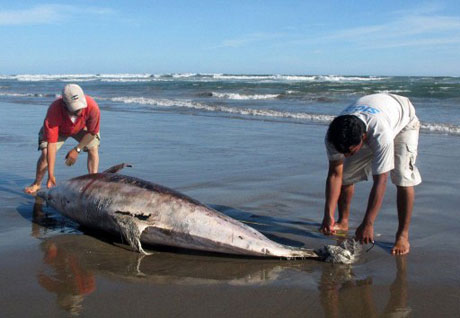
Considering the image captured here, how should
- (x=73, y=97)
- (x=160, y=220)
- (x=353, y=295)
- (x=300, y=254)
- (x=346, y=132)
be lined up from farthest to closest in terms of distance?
(x=73, y=97), (x=160, y=220), (x=300, y=254), (x=346, y=132), (x=353, y=295)

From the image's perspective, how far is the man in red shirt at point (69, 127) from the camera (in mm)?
5781

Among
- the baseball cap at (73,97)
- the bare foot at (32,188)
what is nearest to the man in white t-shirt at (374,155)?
the baseball cap at (73,97)

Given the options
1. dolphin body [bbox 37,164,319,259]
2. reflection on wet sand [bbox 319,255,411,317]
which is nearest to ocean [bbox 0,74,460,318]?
reflection on wet sand [bbox 319,255,411,317]

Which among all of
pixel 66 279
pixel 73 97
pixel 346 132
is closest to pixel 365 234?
pixel 346 132

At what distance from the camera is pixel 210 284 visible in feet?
12.2

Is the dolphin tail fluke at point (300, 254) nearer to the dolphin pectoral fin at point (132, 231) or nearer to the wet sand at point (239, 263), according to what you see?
the wet sand at point (239, 263)

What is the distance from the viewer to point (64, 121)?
6199 millimetres

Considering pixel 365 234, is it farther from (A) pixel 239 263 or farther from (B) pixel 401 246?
(A) pixel 239 263

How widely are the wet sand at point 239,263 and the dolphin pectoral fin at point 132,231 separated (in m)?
0.08

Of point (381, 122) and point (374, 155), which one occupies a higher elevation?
point (381, 122)

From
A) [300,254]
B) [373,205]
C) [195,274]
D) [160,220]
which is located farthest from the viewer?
[160,220]

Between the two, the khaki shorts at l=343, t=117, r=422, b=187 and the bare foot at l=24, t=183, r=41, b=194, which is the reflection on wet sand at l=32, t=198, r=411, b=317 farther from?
the bare foot at l=24, t=183, r=41, b=194

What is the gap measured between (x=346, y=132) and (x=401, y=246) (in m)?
1.23

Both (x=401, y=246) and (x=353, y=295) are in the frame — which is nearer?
(x=353, y=295)
